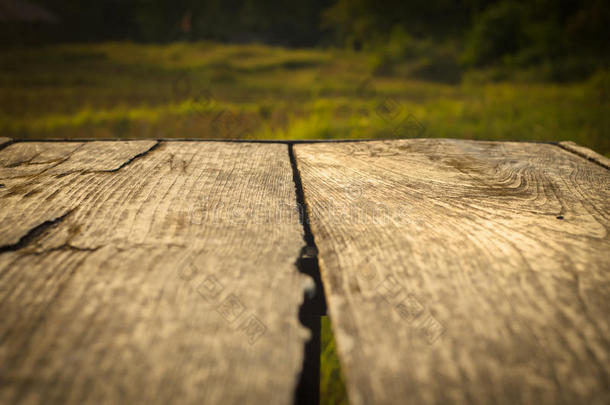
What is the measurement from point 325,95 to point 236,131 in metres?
5.09

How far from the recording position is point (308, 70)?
48.2 feet

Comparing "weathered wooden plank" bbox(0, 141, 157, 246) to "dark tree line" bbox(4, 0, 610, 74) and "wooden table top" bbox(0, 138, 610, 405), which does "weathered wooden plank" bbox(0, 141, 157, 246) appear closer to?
"wooden table top" bbox(0, 138, 610, 405)

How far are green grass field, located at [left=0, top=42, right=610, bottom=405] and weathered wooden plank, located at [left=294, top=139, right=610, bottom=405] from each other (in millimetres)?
595

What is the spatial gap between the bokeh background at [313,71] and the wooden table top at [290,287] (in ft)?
1.99

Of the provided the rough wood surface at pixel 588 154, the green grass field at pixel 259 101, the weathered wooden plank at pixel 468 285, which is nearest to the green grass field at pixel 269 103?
the green grass field at pixel 259 101

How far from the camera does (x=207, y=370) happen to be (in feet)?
1.43

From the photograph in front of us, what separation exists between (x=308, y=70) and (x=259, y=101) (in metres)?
7.11

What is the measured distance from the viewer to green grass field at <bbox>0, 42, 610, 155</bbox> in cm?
473

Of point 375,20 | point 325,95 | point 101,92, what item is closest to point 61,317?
point 325,95

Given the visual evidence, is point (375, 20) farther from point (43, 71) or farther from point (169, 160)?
point (169, 160)

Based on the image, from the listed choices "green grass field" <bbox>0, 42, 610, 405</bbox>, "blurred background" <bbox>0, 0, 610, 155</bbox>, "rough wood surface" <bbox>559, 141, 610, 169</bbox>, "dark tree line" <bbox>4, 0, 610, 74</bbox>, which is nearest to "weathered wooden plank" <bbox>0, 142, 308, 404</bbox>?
"green grass field" <bbox>0, 42, 610, 405</bbox>

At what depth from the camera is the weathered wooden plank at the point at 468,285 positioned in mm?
426

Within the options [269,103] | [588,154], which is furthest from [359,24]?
[588,154]

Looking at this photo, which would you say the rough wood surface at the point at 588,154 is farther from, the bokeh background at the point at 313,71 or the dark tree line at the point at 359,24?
the dark tree line at the point at 359,24
